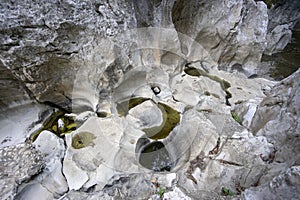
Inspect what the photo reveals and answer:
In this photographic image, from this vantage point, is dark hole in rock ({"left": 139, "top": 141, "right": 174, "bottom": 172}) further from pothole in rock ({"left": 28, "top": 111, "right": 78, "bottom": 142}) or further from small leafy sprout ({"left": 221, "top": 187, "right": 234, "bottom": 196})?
pothole in rock ({"left": 28, "top": 111, "right": 78, "bottom": 142})

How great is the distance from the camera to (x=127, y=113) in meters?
3.86

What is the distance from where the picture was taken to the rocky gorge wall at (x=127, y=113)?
246 centimetres

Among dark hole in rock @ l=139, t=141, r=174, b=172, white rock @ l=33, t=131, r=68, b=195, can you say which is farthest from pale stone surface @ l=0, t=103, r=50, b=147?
dark hole in rock @ l=139, t=141, r=174, b=172

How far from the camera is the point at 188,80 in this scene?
493 centimetres

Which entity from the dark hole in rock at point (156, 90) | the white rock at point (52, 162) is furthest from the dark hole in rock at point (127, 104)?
the white rock at point (52, 162)

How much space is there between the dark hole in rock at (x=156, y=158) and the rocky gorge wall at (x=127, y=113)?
0.02 m

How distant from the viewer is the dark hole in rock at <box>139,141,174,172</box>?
3.08m

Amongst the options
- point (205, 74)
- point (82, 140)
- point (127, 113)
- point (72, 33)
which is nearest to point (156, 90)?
point (127, 113)

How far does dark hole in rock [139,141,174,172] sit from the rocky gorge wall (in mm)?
17

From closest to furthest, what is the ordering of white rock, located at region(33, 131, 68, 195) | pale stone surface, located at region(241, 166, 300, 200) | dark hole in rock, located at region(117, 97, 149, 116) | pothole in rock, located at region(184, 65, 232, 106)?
pale stone surface, located at region(241, 166, 300, 200)
white rock, located at region(33, 131, 68, 195)
dark hole in rock, located at region(117, 97, 149, 116)
pothole in rock, located at region(184, 65, 232, 106)

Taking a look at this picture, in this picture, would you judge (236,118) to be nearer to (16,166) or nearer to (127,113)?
(127,113)

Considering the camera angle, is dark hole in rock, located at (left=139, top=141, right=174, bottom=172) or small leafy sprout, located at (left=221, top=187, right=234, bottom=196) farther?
dark hole in rock, located at (left=139, top=141, right=174, bottom=172)

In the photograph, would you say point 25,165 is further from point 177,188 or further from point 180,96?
point 180,96

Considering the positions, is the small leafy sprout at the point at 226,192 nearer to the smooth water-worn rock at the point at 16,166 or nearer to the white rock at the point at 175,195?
the white rock at the point at 175,195
